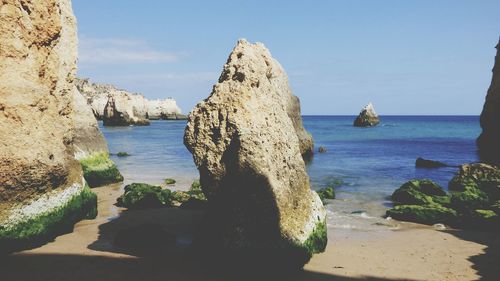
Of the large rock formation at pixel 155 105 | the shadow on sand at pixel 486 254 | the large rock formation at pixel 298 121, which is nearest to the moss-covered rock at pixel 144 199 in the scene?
the shadow on sand at pixel 486 254

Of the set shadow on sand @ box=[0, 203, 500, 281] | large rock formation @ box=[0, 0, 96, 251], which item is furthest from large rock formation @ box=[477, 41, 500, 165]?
large rock formation @ box=[0, 0, 96, 251]

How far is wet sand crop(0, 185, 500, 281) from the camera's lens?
6977 mm

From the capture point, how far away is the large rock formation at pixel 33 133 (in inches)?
318

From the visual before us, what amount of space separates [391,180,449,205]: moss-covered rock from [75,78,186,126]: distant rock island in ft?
212

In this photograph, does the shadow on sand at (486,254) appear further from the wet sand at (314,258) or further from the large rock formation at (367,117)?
the large rock formation at (367,117)

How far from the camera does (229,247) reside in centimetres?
739

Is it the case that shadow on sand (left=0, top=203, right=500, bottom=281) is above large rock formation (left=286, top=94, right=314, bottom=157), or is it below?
below

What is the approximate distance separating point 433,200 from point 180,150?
24143 millimetres

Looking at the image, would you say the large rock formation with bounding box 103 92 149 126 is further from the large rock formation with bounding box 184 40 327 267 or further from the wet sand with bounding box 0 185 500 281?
the large rock formation with bounding box 184 40 327 267

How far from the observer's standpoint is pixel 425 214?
12.1 metres

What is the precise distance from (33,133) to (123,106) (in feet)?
226

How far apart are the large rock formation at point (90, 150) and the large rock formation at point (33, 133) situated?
667 cm

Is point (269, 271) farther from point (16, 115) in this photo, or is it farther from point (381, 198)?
point (381, 198)

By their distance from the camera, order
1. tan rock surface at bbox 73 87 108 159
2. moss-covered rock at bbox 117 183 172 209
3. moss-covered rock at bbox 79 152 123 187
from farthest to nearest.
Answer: tan rock surface at bbox 73 87 108 159, moss-covered rock at bbox 79 152 123 187, moss-covered rock at bbox 117 183 172 209
